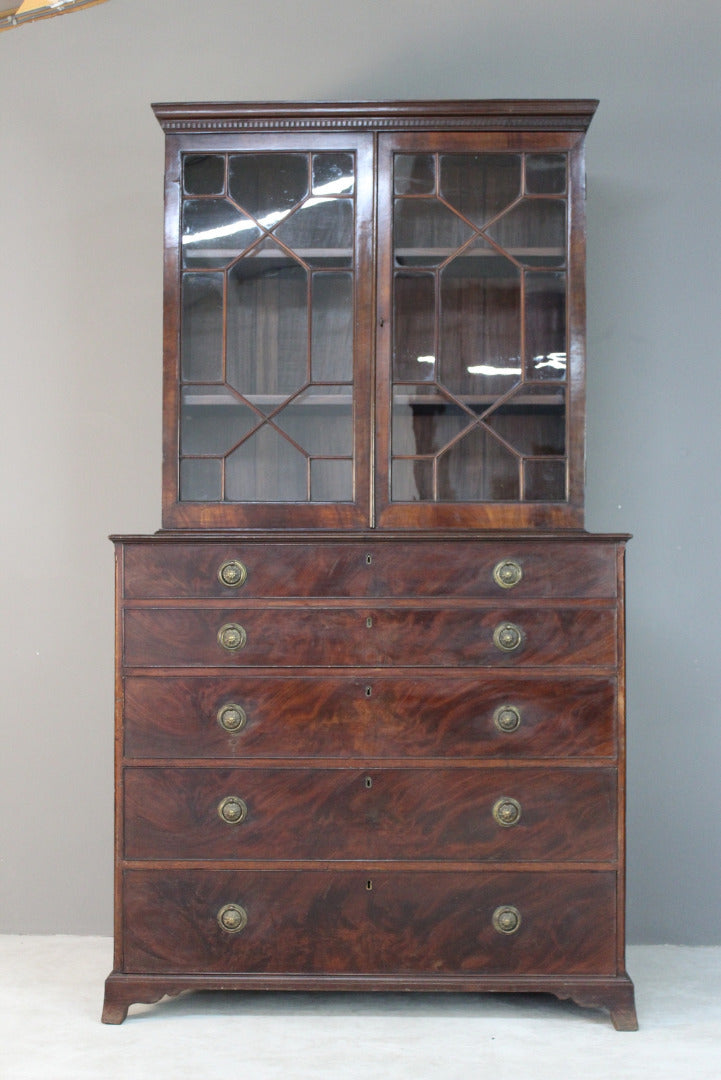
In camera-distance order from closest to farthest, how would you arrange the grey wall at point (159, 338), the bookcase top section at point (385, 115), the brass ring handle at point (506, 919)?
1. the brass ring handle at point (506, 919)
2. the bookcase top section at point (385, 115)
3. the grey wall at point (159, 338)

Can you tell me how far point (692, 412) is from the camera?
9.93ft

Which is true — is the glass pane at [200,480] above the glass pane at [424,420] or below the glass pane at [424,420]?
below

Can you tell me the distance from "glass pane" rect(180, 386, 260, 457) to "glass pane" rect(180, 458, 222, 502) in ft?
0.09

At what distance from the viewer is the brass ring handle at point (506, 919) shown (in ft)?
7.75

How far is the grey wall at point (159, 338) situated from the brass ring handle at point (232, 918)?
0.79 metres

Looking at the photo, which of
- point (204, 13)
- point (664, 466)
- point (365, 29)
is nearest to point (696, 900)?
point (664, 466)

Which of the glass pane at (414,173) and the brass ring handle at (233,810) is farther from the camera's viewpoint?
the glass pane at (414,173)

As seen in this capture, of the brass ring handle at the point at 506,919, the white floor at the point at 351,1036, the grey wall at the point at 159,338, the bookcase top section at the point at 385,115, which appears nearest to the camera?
the white floor at the point at 351,1036

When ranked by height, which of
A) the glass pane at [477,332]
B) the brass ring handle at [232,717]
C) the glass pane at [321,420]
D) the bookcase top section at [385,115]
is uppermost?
the bookcase top section at [385,115]

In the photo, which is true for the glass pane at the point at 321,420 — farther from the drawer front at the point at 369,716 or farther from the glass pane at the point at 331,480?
the drawer front at the point at 369,716

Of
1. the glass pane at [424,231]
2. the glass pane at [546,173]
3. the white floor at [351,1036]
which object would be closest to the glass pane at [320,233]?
the glass pane at [424,231]

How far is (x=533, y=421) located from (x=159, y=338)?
1178 millimetres

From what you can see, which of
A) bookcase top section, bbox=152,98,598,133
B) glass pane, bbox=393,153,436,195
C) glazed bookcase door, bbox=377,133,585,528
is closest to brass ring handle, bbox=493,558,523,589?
glazed bookcase door, bbox=377,133,585,528

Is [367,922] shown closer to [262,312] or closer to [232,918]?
[232,918]
